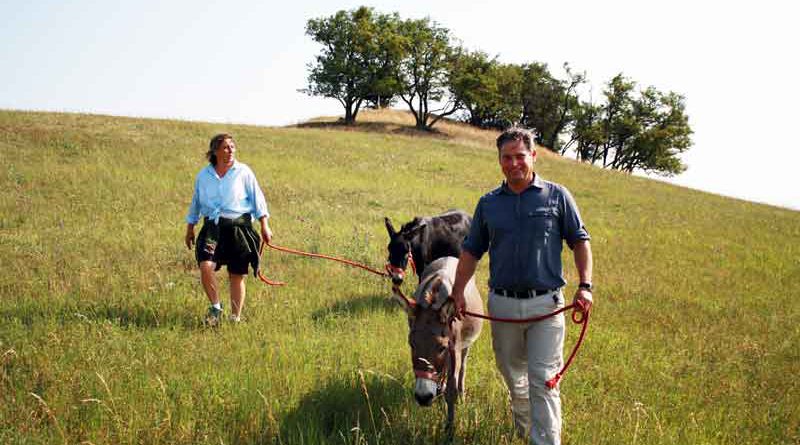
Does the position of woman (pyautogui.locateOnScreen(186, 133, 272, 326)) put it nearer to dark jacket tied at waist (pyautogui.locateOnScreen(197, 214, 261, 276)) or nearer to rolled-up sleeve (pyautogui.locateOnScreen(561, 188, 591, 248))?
dark jacket tied at waist (pyautogui.locateOnScreen(197, 214, 261, 276))

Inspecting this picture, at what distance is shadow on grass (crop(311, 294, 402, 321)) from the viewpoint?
281 inches

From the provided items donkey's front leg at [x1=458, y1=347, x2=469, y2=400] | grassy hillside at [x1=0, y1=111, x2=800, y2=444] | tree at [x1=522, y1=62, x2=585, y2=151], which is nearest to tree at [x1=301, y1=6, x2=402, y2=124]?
tree at [x1=522, y1=62, x2=585, y2=151]

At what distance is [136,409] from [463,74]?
58365 millimetres

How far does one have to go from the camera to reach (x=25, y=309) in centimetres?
661

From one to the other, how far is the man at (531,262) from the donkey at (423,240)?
Result: 10.6 feet

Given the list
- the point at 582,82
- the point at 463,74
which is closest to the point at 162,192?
the point at 463,74

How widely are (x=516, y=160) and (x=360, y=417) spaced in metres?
2.71

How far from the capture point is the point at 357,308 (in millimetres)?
7496

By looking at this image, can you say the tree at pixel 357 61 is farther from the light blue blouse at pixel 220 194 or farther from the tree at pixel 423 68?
the light blue blouse at pixel 220 194

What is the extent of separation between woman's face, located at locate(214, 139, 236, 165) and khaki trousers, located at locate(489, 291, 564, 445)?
171 inches

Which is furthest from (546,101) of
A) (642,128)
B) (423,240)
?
(423,240)

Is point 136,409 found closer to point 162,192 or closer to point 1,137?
point 162,192

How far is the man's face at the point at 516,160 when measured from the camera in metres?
3.86

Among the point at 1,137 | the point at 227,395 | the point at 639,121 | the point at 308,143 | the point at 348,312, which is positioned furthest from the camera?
the point at 639,121
